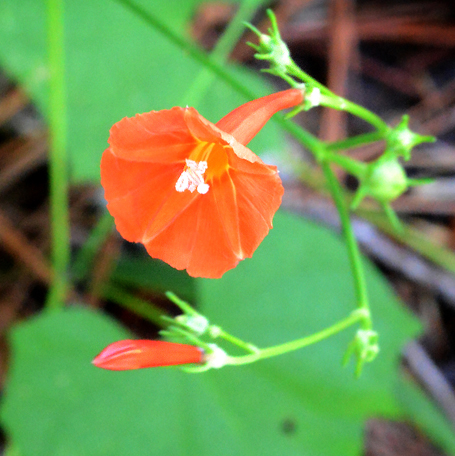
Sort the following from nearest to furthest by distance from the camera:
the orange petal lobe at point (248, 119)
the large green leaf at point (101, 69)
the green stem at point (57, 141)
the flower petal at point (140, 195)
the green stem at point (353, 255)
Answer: the orange petal lobe at point (248, 119) < the flower petal at point (140, 195) < the green stem at point (353, 255) < the green stem at point (57, 141) < the large green leaf at point (101, 69)

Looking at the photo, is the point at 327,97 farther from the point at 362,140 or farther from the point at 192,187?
the point at 192,187

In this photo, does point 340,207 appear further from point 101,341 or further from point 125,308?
point 125,308

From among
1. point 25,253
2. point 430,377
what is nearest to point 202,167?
point 25,253

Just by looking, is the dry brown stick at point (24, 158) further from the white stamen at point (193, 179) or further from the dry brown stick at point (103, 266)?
the white stamen at point (193, 179)

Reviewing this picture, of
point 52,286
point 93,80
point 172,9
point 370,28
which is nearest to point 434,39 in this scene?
point 370,28

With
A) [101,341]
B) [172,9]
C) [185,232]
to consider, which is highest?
[172,9]

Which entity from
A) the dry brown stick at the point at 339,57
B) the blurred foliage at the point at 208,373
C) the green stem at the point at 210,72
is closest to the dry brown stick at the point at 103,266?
the blurred foliage at the point at 208,373

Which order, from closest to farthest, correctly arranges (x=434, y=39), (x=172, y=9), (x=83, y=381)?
1. (x=83, y=381)
2. (x=172, y=9)
3. (x=434, y=39)
